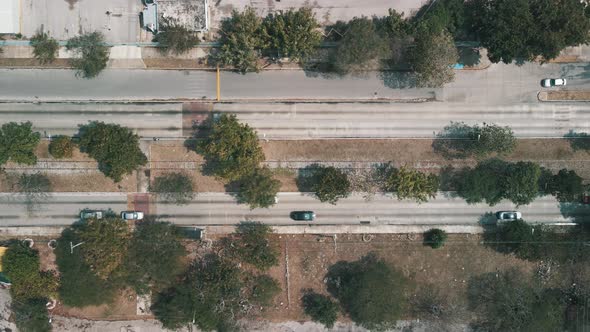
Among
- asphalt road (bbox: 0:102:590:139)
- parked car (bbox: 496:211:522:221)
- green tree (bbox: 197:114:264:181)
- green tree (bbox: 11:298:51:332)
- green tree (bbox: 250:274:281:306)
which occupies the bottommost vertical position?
green tree (bbox: 11:298:51:332)

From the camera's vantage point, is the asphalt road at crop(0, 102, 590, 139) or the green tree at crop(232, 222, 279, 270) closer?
the green tree at crop(232, 222, 279, 270)

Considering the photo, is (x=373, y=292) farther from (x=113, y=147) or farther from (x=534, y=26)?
(x=534, y=26)

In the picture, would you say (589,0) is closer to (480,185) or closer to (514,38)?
(514,38)

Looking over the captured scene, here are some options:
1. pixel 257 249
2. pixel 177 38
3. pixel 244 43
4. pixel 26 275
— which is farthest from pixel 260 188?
pixel 26 275

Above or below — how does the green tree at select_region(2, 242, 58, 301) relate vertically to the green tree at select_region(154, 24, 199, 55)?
below

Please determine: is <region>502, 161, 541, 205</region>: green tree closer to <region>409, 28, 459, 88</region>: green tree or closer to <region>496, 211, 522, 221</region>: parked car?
<region>496, 211, 522, 221</region>: parked car

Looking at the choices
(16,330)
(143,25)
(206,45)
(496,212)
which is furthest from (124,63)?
(496,212)

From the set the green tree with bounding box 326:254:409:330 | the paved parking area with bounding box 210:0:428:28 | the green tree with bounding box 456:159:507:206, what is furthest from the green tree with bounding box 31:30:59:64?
the green tree with bounding box 456:159:507:206
